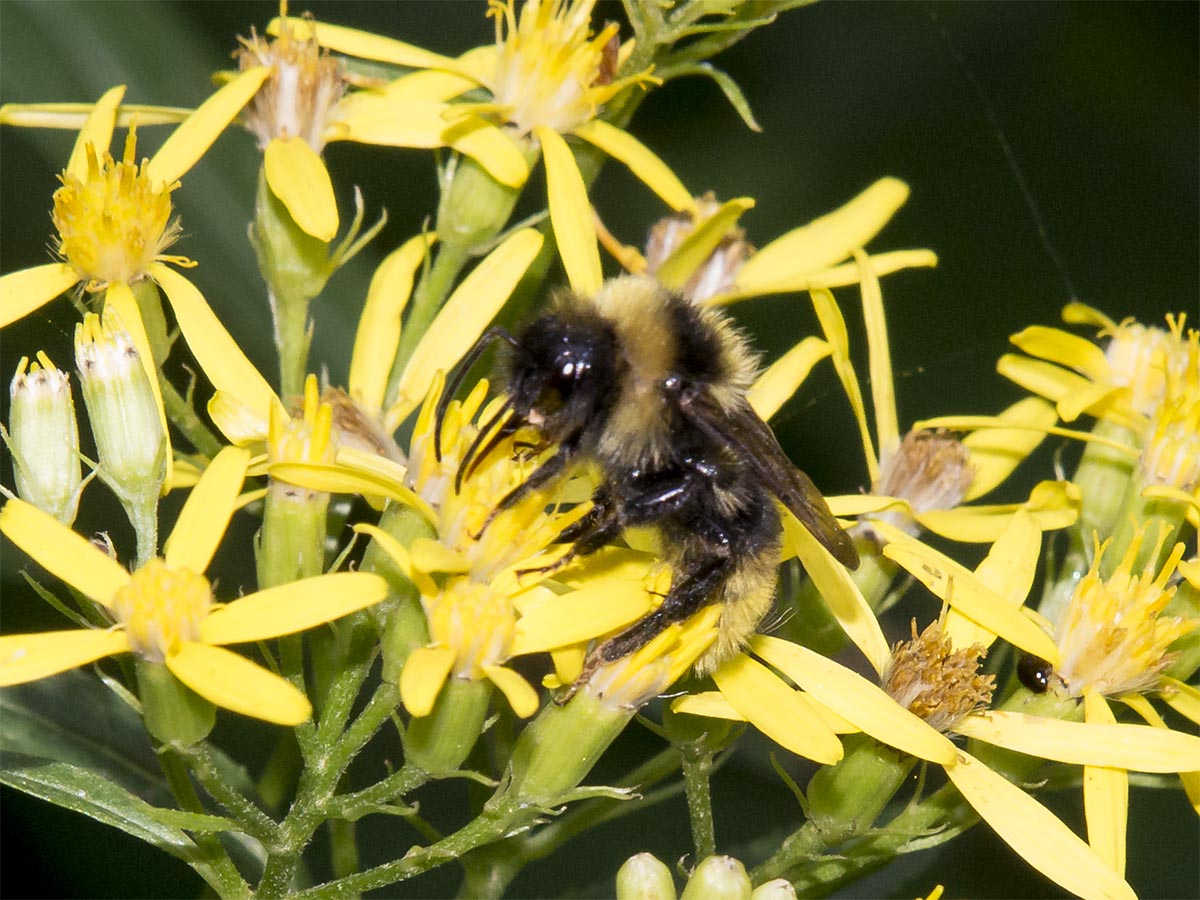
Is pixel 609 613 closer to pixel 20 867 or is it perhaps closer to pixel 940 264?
pixel 20 867

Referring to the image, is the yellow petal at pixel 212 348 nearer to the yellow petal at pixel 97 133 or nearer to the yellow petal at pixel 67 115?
the yellow petal at pixel 97 133

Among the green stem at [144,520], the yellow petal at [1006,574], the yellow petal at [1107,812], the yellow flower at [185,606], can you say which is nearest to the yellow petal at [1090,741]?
the yellow petal at [1107,812]

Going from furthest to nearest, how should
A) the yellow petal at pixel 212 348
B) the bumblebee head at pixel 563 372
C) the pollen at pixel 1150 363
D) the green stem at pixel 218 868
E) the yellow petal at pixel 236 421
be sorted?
1. the pollen at pixel 1150 363
2. the yellow petal at pixel 212 348
3. the yellow petal at pixel 236 421
4. the green stem at pixel 218 868
5. the bumblebee head at pixel 563 372

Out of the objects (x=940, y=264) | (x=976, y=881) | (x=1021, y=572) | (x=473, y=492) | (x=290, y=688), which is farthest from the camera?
(x=940, y=264)

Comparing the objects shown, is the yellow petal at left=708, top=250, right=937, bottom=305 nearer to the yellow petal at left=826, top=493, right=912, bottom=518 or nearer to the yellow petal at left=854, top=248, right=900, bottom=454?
the yellow petal at left=854, top=248, right=900, bottom=454

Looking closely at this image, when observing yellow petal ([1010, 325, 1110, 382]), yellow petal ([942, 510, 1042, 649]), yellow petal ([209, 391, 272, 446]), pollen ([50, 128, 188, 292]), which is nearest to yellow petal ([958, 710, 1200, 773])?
yellow petal ([942, 510, 1042, 649])

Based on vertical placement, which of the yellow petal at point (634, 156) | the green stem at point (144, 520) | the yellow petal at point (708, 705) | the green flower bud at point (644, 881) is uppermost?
the yellow petal at point (634, 156)

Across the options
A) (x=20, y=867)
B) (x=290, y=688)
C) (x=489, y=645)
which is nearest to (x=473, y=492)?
(x=489, y=645)
